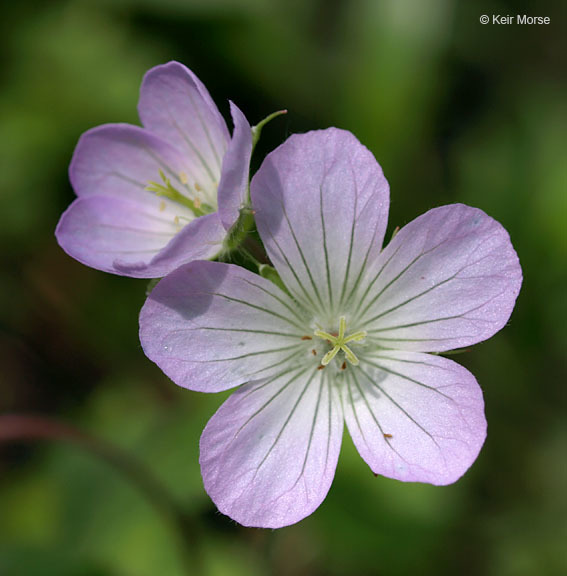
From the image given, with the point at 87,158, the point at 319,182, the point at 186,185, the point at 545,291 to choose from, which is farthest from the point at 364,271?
the point at 545,291

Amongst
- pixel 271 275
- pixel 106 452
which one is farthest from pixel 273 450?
pixel 106 452

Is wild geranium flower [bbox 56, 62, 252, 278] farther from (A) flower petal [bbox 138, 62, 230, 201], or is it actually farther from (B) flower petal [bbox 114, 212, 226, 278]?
(B) flower petal [bbox 114, 212, 226, 278]

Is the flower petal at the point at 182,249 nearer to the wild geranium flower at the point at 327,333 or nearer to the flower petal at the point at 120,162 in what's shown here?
the wild geranium flower at the point at 327,333

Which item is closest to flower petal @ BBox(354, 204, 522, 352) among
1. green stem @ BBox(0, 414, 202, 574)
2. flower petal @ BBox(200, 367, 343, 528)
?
flower petal @ BBox(200, 367, 343, 528)

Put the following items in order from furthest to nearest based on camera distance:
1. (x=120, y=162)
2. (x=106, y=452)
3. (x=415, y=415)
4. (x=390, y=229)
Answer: (x=390, y=229)
(x=106, y=452)
(x=120, y=162)
(x=415, y=415)

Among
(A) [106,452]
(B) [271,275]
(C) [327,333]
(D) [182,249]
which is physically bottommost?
(A) [106,452]

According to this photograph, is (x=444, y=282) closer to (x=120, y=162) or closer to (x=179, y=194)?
(x=179, y=194)

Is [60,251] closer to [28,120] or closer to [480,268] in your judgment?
[28,120]
